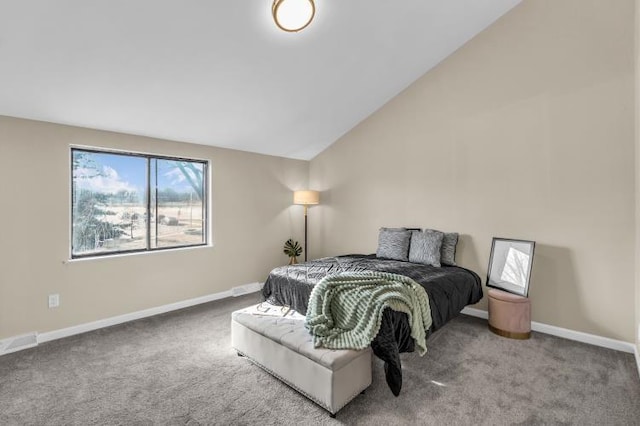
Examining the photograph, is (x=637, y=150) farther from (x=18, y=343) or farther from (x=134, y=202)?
(x=18, y=343)

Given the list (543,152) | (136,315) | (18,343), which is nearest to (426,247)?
(543,152)

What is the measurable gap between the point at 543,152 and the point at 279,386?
3.35 m

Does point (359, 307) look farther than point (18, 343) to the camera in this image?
No

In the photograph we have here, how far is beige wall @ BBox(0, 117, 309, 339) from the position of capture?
2.81m

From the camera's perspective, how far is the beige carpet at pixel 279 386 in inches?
74.5

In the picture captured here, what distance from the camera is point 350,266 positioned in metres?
3.28

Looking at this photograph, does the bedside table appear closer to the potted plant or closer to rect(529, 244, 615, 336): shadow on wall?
rect(529, 244, 615, 336): shadow on wall

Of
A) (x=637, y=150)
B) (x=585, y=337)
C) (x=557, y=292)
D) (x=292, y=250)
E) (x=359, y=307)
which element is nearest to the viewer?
(x=359, y=307)

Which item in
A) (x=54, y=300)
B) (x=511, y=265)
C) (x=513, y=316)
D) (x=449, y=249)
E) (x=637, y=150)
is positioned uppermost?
(x=637, y=150)

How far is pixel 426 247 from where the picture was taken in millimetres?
Result: 3621

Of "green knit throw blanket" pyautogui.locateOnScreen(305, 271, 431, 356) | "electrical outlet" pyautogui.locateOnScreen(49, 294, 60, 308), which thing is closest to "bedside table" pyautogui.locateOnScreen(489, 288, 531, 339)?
"green knit throw blanket" pyautogui.locateOnScreen(305, 271, 431, 356)

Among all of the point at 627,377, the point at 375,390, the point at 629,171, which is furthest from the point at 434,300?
the point at 629,171

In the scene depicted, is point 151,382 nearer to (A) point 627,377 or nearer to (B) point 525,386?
(B) point 525,386

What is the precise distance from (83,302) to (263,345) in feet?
7.22
